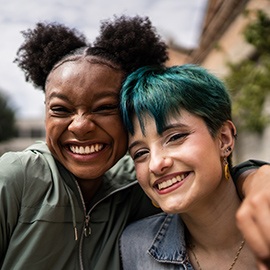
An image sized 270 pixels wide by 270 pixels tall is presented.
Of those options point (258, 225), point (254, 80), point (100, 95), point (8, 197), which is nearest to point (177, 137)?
point (100, 95)

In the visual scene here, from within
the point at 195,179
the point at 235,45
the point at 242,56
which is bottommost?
the point at 195,179

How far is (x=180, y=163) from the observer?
2.16 meters

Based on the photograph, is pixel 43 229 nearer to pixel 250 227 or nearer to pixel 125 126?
pixel 125 126

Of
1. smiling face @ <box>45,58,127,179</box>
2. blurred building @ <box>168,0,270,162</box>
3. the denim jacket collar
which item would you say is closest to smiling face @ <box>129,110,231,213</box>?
smiling face @ <box>45,58,127,179</box>

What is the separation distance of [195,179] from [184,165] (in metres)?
0.09

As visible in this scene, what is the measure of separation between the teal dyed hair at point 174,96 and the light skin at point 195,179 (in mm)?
42

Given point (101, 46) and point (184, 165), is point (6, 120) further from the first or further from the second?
point (184, 165)

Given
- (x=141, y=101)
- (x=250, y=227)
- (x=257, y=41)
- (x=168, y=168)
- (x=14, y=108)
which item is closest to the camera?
(x=250, y=227)

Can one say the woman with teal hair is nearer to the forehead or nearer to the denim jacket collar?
the denim jacket collar

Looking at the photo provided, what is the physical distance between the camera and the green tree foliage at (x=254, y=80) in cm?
624

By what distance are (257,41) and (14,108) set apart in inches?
858

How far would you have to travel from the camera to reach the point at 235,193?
2.45m

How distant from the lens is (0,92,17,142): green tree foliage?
24.8 m

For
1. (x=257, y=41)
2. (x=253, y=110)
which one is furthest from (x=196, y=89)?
(x=253, y=110)
